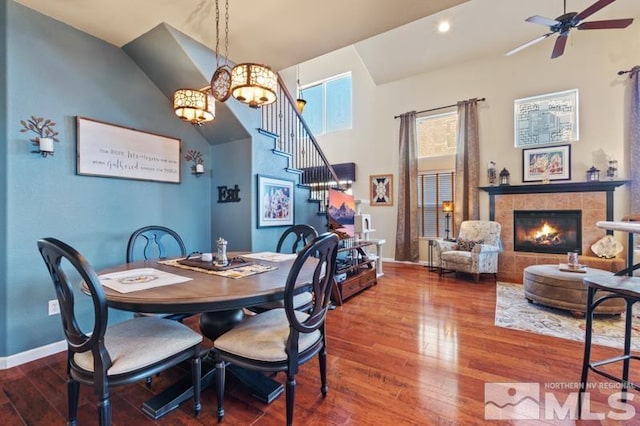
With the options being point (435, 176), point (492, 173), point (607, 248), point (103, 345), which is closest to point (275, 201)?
point (103, 345)

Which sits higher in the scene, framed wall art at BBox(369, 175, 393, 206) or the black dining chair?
framed wall art at BBox(369, 175, 393, 206)

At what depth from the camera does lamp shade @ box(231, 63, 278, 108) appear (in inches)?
68.0

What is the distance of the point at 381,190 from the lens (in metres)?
6.52

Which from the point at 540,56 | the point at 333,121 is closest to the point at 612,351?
the point at 540,56

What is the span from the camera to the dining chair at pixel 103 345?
1.18m

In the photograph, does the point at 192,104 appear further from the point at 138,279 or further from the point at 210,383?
the point at 210,383

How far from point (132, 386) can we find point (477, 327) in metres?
2.98

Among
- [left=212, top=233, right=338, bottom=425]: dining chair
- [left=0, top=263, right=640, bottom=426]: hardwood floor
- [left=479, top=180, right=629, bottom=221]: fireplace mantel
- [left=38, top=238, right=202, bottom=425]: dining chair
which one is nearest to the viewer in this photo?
[left=38, top=238, right=202, bottom=425]: dining chair

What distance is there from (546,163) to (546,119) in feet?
2.59

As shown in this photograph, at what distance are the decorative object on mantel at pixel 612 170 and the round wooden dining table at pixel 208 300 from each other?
5.29 m

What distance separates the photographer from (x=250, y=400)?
1.70 m

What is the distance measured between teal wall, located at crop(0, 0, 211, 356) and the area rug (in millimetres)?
3945

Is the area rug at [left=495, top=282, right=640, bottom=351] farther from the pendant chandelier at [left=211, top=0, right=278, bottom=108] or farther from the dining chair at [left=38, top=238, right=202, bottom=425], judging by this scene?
the pendant chandelier at [left=211, top=0, right=278, bottom=108]

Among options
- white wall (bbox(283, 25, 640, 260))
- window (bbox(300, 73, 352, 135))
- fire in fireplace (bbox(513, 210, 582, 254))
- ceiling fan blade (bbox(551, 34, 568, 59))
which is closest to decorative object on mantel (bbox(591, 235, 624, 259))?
fire in fireplace (bbox(513, 210, 582, 254))
